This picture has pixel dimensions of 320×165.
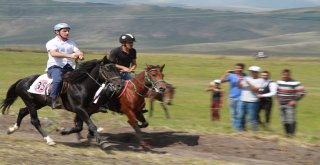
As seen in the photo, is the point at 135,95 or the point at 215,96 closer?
the point at 135,95

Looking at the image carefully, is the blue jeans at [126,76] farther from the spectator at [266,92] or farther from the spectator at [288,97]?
the spectator at [288,97]

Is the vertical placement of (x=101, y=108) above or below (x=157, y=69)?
below

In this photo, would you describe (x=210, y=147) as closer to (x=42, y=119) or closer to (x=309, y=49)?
(x=42, y=119)

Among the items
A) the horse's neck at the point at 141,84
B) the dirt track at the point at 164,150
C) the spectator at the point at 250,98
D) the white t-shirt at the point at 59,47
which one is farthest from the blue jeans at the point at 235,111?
A: the white t-shirt at the point at 59,47

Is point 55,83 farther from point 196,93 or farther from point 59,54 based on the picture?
point 196,93

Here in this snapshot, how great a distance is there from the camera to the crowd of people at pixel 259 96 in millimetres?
17109

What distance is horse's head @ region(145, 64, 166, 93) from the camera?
14.0m

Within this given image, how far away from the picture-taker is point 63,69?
14461 mm

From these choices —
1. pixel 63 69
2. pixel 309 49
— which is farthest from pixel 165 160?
pixel 309 49

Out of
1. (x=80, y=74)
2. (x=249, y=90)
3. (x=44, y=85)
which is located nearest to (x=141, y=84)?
(x=80, y=74)

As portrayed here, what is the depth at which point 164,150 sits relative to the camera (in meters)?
14.9

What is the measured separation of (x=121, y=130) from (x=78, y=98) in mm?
3294

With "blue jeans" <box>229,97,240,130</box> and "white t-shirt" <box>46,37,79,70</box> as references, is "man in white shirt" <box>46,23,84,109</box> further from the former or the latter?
"blue jeans" <box>229,97,240,130</box>

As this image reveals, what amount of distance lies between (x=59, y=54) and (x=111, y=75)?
1185 millimetres
